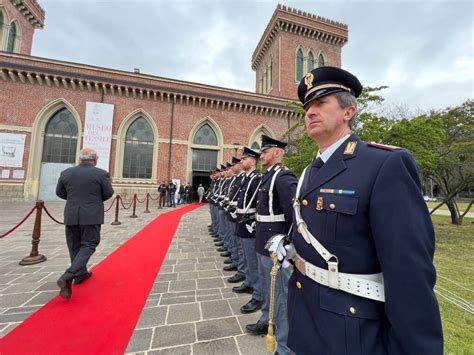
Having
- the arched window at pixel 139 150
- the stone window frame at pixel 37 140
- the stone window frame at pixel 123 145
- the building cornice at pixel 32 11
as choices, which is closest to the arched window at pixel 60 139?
→ the stone window frame at pixel 37 140

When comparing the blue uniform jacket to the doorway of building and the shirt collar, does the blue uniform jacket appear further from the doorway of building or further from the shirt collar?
the doorway of building

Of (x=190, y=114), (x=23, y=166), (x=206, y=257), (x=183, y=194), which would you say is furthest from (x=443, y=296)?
(x=23, y=166)

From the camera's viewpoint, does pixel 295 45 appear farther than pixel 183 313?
Yes

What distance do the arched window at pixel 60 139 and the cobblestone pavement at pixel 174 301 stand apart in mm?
13325

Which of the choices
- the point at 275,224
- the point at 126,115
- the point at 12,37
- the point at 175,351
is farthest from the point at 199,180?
the point at 12,37

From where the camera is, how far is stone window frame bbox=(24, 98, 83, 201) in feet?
50.1

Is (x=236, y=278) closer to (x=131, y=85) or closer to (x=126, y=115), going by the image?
(x=126, y=115)

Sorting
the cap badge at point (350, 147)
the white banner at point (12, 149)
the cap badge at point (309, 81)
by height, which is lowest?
the cap badge at point (350, 147)

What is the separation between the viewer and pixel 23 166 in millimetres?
15109

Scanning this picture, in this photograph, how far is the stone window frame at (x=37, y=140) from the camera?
15273 millimetres

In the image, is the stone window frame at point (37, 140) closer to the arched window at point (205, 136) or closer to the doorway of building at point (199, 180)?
the arched window at point (205, 136)

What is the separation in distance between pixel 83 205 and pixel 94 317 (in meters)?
1.58

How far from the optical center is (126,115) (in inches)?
676

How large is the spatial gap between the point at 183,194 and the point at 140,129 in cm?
636
